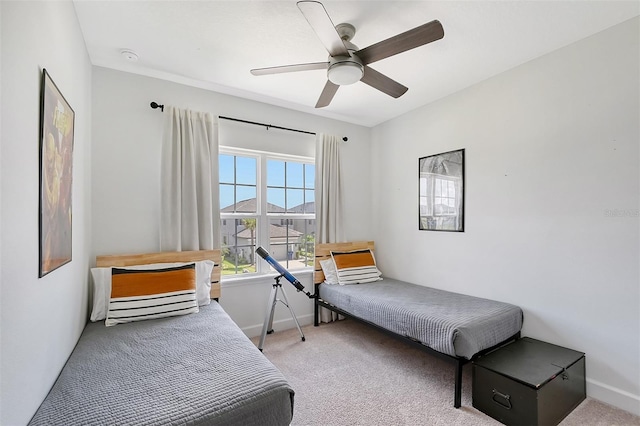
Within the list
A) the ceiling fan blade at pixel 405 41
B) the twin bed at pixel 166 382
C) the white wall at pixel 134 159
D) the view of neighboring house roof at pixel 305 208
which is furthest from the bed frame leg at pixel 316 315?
the ceiling fan blade at pixel 405 41

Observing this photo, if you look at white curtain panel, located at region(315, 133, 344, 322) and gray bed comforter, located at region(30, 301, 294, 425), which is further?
white curtain panel, located at region(315, 133, 344, 322)

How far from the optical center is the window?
324 centimetres

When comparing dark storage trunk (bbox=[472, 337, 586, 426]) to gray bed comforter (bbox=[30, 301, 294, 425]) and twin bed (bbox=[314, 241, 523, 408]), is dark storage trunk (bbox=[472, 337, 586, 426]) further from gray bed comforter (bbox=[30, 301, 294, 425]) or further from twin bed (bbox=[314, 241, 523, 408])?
gray bed comforter (bbox=[30, 301, 294, 425])

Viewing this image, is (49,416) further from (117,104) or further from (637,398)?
(637,398)

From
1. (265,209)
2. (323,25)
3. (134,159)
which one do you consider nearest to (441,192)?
(265,209)

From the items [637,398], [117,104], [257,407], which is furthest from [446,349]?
[117,104]

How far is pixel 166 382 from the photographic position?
4.64 feet

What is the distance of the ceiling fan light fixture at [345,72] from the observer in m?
1.96

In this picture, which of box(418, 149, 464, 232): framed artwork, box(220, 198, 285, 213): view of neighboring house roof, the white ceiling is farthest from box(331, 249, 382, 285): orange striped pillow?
the white ceiling

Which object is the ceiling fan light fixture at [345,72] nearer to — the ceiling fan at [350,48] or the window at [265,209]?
the ceiling fan at [350,48]

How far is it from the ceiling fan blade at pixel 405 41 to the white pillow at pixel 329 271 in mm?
2311

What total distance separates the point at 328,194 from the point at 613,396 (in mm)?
2957

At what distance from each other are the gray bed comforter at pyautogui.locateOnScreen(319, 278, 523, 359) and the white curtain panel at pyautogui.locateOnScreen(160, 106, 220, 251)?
159cm

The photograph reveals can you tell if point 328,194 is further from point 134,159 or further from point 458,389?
point 458,389
